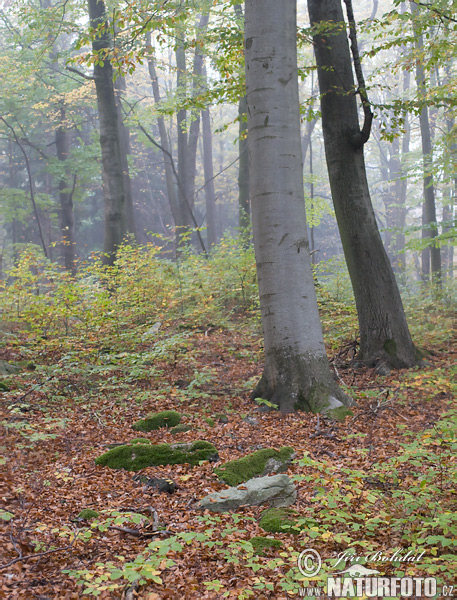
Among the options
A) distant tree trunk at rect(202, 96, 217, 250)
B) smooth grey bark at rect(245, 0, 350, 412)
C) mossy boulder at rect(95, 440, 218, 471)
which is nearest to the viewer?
mossy boulder at rect(95, 440, 218, 471)

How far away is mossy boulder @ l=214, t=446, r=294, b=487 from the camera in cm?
394

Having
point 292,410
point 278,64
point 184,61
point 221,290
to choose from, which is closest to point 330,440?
point 292,410

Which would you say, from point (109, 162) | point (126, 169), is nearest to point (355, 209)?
point (109, 162)

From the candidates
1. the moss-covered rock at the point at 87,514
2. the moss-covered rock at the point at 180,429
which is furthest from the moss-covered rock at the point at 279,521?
the moss-covered rock at the point at 180,429

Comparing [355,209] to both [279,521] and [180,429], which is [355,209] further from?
[279,521]

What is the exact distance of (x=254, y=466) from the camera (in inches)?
161

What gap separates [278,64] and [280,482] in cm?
448

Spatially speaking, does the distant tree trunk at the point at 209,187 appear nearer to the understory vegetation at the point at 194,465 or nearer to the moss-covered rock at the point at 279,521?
the understory vegetation at the point at 194,465

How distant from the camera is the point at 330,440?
4.70 m

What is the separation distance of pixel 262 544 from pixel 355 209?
18.2 feet

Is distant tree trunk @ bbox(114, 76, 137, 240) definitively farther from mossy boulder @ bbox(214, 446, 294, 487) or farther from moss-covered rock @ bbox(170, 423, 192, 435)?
mossy boulder @ bbox(214, 446, 294, 487)

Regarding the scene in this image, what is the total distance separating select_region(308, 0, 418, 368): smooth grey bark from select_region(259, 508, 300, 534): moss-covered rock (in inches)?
168

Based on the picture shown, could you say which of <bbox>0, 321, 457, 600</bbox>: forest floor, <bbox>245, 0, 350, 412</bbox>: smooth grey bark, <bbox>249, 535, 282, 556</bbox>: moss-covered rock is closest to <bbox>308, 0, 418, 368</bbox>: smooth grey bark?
<bbox>0, 321, 457, 600</bbox>: forest floor

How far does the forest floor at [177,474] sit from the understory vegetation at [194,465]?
1cm
